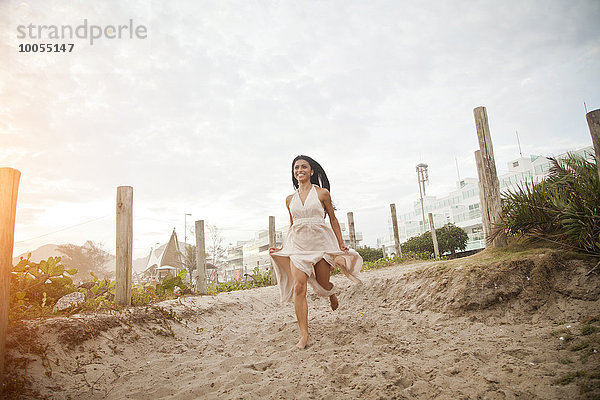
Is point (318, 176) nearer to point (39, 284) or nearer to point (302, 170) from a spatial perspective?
point (302, 170)

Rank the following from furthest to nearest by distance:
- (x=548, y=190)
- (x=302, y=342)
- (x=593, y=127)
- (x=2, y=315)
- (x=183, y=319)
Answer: (x=183, y=319) < (x=548, y=190) < (x=302, y=342) < (x=593, y=127) < (x=2, y=315)

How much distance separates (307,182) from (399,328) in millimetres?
2069

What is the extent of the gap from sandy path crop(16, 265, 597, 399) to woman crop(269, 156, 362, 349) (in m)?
0.58

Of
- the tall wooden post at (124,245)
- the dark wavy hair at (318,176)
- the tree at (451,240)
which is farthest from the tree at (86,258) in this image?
the dark wavy hair at (318,176)

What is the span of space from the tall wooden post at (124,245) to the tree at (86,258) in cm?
3117

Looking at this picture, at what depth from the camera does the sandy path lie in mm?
2494

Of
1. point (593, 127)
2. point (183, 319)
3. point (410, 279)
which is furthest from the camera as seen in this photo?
point (410, 279)

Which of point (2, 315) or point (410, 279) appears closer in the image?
point (2, 315)

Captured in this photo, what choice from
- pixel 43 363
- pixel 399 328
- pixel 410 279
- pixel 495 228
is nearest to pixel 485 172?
pixel 495 228

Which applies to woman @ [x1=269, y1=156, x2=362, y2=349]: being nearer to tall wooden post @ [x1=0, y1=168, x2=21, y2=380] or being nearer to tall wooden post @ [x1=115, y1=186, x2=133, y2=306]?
tall wooden post @ [x1=115, y1=186, x2=133, y2=306]

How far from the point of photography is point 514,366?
8.57ft

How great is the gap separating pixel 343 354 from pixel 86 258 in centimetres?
3621

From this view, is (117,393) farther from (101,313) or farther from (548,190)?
(548,190)

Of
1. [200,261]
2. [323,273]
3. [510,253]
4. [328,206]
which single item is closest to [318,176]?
[328,206]
